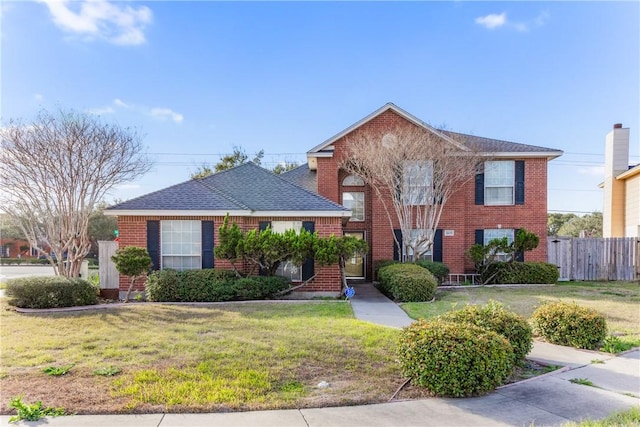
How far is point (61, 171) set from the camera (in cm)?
1207

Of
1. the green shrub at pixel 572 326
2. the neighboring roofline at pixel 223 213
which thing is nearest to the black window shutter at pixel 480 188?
the neighboring roofline at pixel 223 213

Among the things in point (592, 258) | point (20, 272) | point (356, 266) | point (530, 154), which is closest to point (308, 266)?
point (356, 266)

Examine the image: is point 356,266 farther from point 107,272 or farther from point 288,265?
point 107,272

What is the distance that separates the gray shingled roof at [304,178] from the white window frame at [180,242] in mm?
6874

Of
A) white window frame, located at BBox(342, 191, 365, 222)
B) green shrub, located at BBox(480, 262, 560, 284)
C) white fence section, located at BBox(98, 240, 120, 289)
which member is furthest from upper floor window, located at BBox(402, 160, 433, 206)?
white fence section, located at BBox(98, 240, 120, 289)

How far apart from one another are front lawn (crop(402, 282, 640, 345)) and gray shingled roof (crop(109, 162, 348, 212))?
14.6 feet

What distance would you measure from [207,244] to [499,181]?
42.5ft

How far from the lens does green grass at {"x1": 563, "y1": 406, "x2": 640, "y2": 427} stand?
145 inches

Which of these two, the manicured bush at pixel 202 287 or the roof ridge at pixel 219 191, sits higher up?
the roof ridge at pixel 219 191

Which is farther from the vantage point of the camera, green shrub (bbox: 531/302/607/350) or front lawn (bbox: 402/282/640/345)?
front lawn (bbox: 402/282/640/345)

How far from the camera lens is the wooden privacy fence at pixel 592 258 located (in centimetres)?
1700

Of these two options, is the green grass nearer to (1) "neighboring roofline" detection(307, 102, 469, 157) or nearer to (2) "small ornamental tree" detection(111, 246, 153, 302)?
(2) "small ornamental tree" detection(111, 246, 153, 302)

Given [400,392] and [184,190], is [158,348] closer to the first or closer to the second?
[400,392]

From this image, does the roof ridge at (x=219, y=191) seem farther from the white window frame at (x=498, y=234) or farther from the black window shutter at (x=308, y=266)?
the white window frame at (x=498, y=234)
